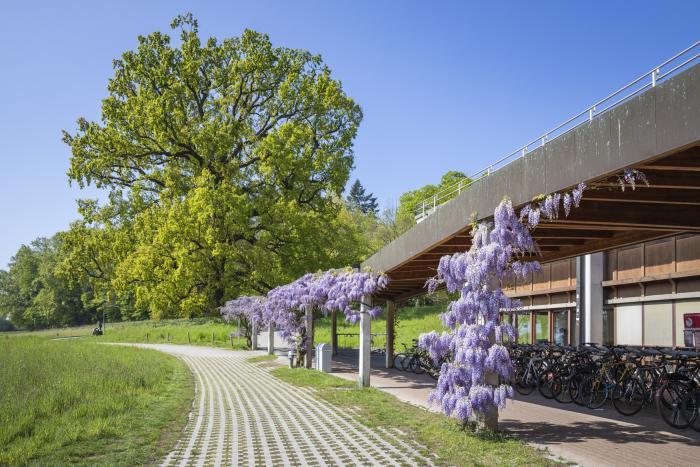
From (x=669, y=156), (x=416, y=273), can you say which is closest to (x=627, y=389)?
(x=669, y=156)

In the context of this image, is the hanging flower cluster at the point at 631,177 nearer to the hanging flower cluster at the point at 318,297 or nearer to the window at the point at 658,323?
the hanging flower cluster at the point at 318,297

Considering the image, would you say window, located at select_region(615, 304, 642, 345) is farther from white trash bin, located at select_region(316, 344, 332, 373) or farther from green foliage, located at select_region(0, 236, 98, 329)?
green foliage, located at select_region(0, 236, 98, 329)

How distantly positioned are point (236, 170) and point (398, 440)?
24.9 meters

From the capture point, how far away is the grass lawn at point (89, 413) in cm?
787

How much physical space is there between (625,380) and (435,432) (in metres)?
3.70

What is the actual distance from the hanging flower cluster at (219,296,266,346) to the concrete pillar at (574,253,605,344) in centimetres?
1385

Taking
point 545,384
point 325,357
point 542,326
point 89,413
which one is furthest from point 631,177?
point 542,326

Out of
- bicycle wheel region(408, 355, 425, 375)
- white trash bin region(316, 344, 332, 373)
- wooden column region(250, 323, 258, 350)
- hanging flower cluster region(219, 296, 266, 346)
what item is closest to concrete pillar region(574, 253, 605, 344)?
bicycle wheel region(408, 355, 425, 375)

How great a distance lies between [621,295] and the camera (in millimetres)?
16781

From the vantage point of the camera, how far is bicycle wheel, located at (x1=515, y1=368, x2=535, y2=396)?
13.8 m

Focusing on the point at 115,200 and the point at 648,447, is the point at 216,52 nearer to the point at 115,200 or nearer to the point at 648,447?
the point at 115,200

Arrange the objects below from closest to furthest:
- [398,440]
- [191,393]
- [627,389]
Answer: [398,440]
[627,389]
[191,393]

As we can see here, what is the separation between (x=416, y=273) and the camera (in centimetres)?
1705

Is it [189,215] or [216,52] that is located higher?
[216,52]
